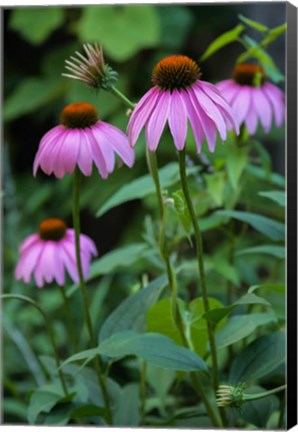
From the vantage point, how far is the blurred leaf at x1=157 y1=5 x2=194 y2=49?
1648 mm

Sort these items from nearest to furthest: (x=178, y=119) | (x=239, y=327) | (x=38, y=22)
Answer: (x=178, y=119)
(x=239, y=327)
(x=38, y=22)

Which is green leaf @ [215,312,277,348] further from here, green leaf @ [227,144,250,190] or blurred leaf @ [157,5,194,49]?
blurred leaf @ [157,5,194,49]

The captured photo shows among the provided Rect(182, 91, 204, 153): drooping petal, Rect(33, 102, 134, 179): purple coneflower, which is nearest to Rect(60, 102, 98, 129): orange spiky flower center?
Rect(33, 102, 134, 179): purple coneflower

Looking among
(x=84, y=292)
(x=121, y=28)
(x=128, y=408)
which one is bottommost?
(x=128, y=408)

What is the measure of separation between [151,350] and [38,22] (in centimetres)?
106

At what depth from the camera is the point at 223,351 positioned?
0.99 meters

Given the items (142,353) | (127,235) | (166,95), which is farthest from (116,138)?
(127,235)

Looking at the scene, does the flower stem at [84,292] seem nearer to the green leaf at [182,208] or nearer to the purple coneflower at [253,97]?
the green leaf at [182,208]

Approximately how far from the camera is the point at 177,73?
0.68 m

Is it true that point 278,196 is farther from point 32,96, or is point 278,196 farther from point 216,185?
point 32,96

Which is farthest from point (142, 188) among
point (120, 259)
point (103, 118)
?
point (103, 118)

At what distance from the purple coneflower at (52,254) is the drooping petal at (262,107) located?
21 cm

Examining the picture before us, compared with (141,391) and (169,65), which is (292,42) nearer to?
(169,65)

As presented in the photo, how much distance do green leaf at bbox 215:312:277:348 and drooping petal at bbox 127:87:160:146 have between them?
18 cm
